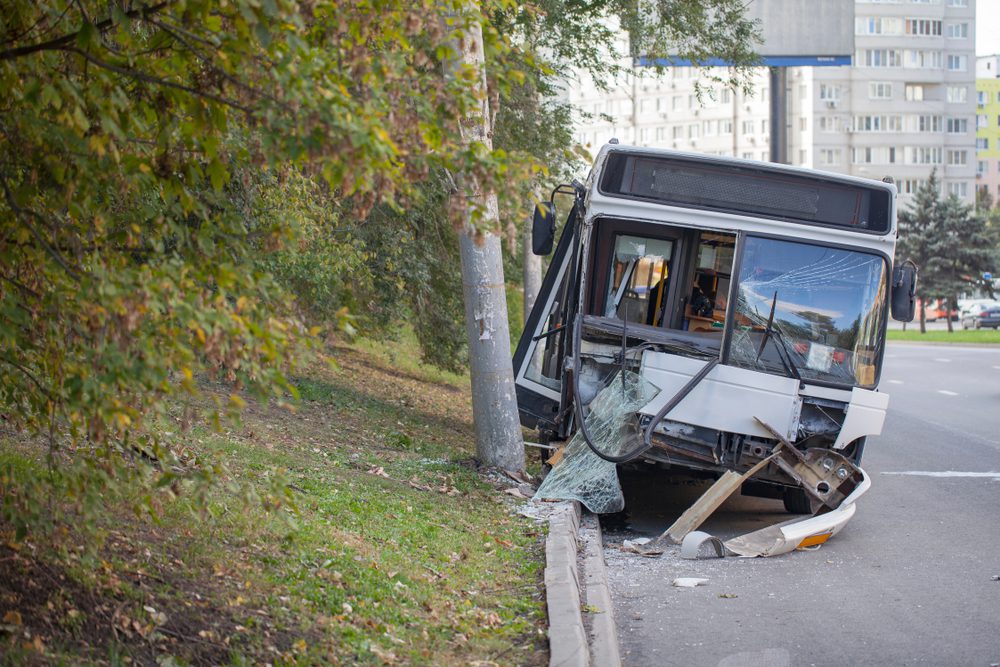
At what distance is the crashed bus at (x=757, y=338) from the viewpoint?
10.1 meters

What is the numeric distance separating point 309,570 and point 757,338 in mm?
5068

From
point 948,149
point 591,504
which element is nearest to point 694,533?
A: point 591,504

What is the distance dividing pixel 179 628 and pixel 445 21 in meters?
2.87

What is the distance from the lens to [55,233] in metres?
4.75

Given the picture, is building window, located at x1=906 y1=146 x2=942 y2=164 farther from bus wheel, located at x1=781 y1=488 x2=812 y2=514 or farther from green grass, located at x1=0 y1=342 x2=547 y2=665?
green grass, located at x1=0 y1=342 x2=547 y2=665

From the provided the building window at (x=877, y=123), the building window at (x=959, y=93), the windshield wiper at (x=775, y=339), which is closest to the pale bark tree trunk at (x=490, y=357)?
the windshield wiper at (x=775, y=339)

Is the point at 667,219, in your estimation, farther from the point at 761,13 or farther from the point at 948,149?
the point at 948,149

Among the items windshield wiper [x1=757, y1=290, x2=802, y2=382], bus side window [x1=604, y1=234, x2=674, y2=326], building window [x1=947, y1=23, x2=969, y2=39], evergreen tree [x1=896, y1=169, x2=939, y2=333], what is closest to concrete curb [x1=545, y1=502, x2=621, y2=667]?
windshield wiper [x1=757, y1=290, x2=802, y2=382]

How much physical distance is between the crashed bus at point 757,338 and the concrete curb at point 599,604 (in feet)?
3.09

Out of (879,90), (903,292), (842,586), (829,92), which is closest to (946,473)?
(903,292)

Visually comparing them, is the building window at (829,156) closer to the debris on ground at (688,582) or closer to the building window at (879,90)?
the building window at (879,90)

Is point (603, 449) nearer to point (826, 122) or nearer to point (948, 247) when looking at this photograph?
point (948, 247)

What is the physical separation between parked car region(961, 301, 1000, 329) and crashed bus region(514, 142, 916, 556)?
6080 cm

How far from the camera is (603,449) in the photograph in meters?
10.2
